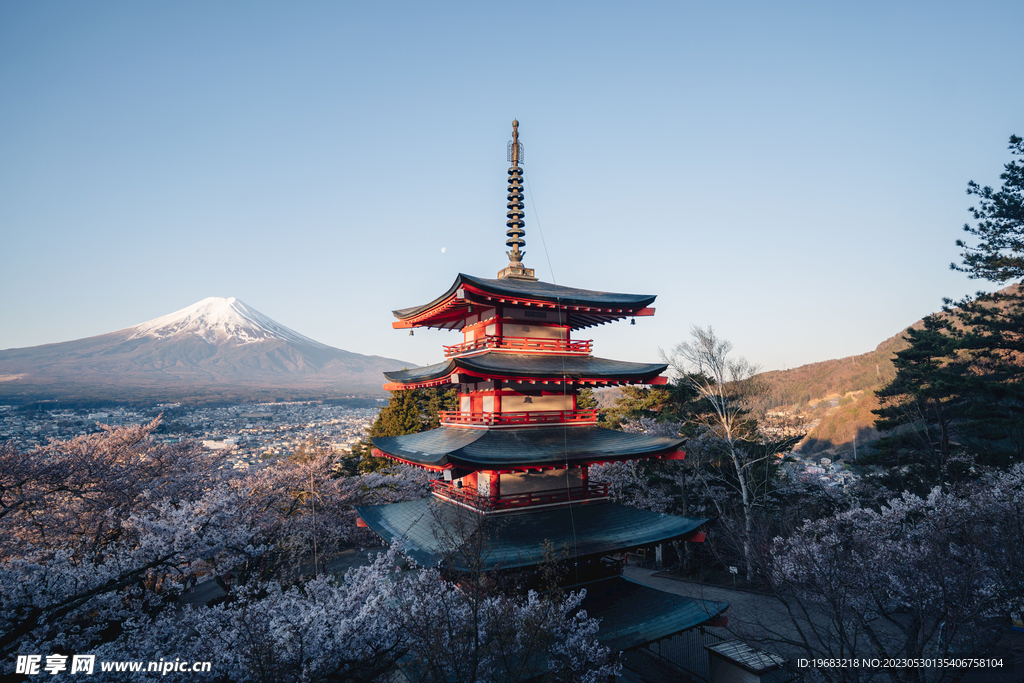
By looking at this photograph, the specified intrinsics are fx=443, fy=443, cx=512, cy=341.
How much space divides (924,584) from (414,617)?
11354mm

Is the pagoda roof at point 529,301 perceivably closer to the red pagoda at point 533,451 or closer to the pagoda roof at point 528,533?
the red pagoda at point 533,451

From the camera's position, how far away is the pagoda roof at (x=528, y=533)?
34.6 ft

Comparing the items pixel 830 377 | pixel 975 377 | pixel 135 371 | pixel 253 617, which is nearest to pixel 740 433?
pixel 975 377

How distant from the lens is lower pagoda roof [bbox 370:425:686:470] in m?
11.4

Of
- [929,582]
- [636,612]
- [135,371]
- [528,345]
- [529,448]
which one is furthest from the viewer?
[135,371]

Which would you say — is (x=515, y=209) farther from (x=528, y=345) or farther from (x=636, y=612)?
(x=636, y=612)

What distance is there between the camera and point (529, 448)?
12547 millimetres

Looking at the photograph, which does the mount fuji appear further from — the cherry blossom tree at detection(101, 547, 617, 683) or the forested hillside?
the forested hillside

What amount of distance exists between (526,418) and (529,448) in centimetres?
141

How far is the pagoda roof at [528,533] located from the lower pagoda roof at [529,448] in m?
1.50

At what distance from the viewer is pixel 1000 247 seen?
20.6m

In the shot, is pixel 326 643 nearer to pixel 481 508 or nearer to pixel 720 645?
pixel 481 508

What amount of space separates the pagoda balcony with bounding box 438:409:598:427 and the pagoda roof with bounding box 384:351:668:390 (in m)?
1.53

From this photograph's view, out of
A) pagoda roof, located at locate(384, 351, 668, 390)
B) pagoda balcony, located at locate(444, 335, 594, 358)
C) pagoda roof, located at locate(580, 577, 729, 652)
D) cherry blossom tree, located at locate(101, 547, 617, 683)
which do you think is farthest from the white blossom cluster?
pagoda balcony, located at locate(444, 335, 594, 358)
